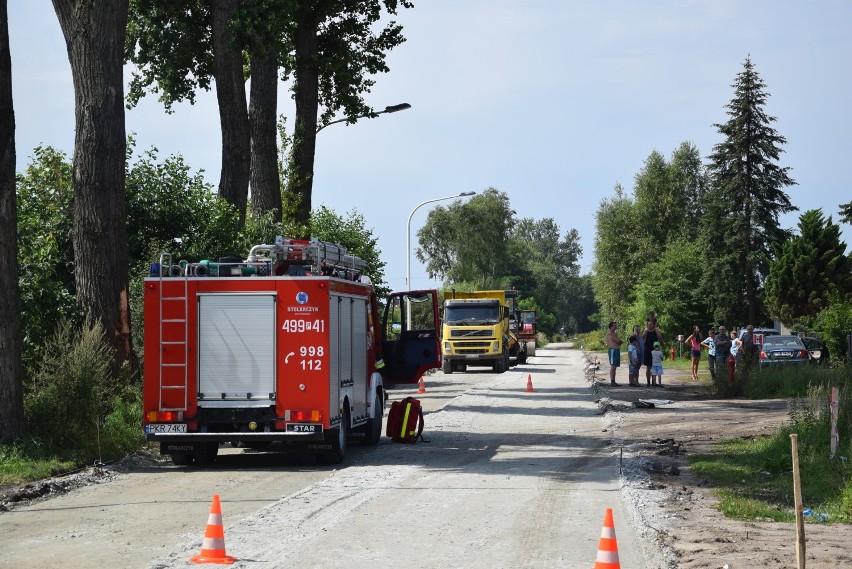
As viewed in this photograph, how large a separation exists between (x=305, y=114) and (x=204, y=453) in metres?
17.6

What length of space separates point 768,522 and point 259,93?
2049 centimetres

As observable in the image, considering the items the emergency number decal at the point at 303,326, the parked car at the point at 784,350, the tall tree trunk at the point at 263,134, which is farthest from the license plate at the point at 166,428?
the parked car at the point at 784,350

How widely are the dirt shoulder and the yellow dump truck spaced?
20.0 metres

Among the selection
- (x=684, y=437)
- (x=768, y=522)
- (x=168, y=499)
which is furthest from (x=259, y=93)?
(x=768, y=522)

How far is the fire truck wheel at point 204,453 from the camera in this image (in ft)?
53.3

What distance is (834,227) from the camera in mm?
68938

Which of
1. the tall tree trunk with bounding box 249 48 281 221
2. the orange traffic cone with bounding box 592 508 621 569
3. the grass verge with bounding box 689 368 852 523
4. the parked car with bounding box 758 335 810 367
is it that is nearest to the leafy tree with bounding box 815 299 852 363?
the parked car with bounding box 758 335 810 367

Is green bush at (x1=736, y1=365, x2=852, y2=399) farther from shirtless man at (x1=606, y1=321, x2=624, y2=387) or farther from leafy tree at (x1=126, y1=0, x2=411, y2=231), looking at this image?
leafy tree at (x1=126, y1=0, x2=411, y2=231)

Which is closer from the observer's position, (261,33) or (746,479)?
(746,479)

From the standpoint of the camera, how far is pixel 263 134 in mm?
28906

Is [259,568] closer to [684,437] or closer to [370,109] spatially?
[684,437]

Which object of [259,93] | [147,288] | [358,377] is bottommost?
[358,377]

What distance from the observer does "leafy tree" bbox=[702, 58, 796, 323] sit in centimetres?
7362

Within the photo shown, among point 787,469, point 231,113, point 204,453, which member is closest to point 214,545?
point 204,453
